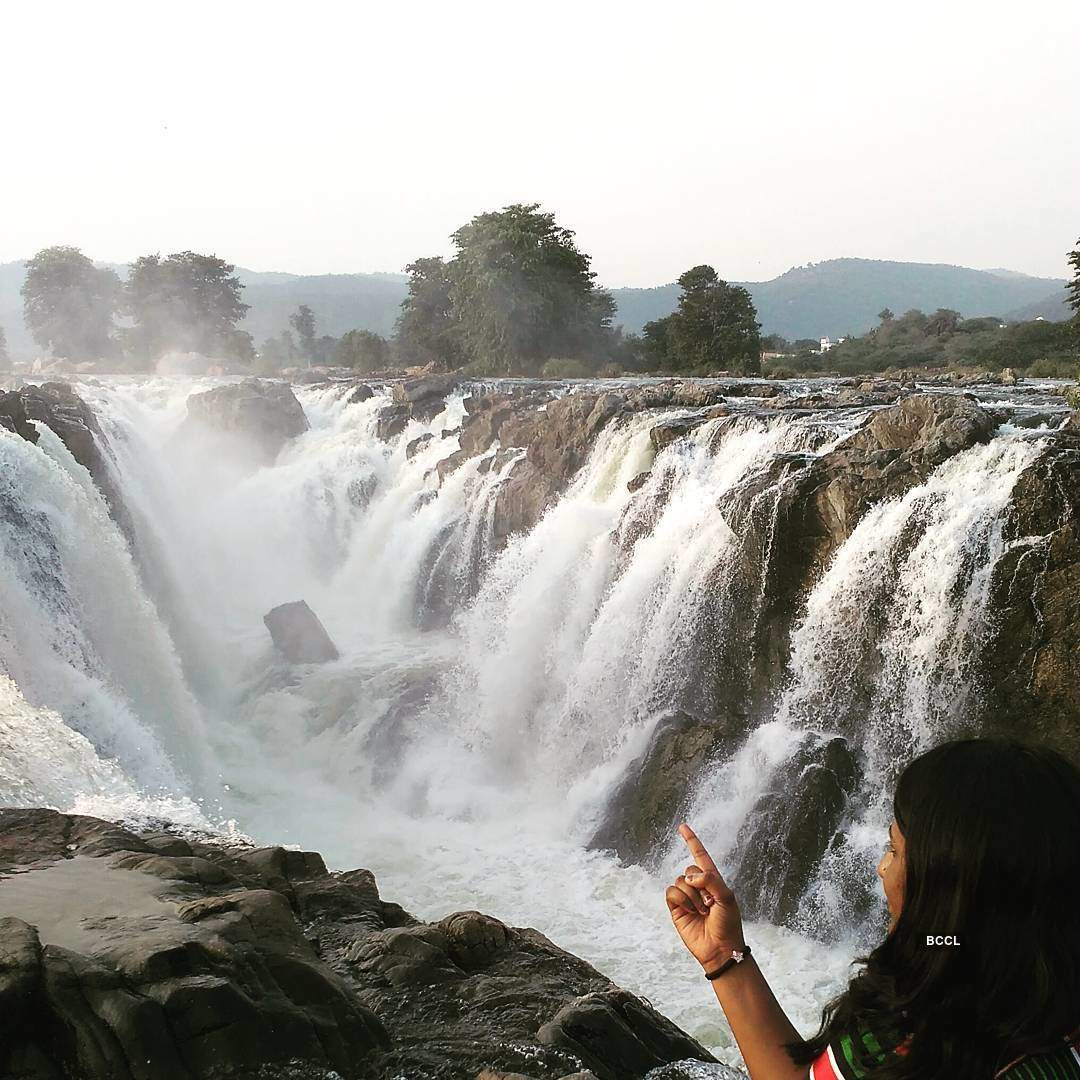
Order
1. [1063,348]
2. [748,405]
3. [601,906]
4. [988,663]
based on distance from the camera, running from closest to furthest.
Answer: [988,663]
[601,906]
[748,405]
[1063,348]

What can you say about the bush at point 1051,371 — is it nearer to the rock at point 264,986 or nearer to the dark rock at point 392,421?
the dark rock at point 392,421

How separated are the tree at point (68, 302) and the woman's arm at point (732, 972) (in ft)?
240

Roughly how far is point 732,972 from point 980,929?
21.5 inches

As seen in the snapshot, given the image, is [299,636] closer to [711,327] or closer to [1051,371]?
[1051,371]

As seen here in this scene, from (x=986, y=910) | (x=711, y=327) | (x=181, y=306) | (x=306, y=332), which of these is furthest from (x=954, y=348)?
(x=306, y=332)

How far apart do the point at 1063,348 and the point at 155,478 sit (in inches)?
1440

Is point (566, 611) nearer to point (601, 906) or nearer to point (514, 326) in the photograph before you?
point (601, 906)

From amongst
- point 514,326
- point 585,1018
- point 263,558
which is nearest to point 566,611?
point 585,1018

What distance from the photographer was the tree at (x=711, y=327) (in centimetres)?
3997

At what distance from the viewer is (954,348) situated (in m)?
44.0

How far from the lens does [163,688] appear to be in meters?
13.9

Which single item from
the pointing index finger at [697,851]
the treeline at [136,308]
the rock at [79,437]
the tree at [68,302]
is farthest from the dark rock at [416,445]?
the tree at [68,302]

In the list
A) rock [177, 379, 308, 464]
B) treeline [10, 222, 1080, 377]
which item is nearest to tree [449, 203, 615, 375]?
treeline [10, 222, 1080, 377]

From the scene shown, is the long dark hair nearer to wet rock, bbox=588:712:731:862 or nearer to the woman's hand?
the woman's hand
